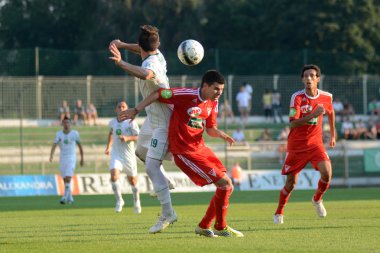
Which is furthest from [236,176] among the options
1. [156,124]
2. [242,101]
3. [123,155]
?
[156,124]

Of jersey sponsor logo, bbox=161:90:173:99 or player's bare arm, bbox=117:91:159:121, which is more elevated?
jersey sponsor logo, bbox=161:90:173:99

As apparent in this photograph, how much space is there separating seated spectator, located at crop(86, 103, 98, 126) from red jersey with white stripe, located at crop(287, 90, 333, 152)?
22339 millimetres

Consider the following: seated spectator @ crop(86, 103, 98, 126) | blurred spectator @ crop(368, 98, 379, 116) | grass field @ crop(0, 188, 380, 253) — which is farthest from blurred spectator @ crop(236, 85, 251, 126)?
grass field @ crop(0, 188, 380, 253)

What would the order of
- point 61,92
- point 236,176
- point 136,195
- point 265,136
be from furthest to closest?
point 265,136 → point 61,92 → point 236,176 → point 136,195

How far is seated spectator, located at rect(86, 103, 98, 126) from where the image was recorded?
37.2m

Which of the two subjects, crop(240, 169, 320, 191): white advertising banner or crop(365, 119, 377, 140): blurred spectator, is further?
crop(365, 119, 377, 140): blurred spectator

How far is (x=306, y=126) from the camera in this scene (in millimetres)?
15375

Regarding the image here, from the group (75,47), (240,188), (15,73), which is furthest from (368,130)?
(75,47)

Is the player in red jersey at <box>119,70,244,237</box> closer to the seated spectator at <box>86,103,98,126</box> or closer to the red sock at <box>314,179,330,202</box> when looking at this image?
the red sock at <box>314,179,330,202</box>

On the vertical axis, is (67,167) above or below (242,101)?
below

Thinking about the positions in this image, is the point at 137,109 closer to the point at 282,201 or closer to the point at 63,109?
A: the point at 282,201

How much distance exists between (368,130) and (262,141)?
17.3 ft

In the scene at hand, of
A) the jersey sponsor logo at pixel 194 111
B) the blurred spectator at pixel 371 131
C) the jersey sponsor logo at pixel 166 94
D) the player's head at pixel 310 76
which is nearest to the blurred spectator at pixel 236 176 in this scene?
the blurred spectator at pixel 371 131

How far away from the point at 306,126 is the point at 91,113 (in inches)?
899
